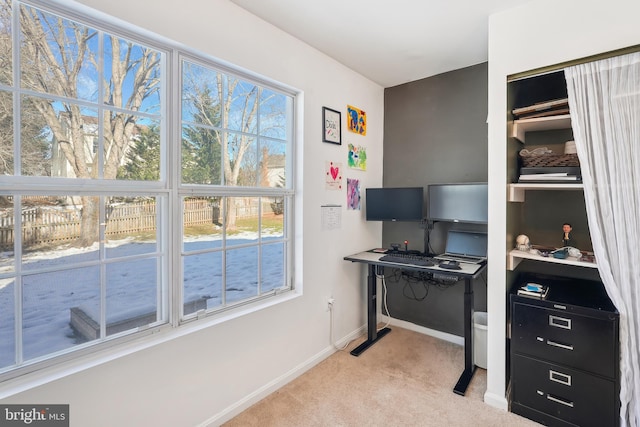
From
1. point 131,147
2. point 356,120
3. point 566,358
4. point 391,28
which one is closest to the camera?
point 131,147

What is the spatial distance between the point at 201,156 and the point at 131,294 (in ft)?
2.91

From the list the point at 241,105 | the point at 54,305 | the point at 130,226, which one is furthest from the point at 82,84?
the point at 54,305

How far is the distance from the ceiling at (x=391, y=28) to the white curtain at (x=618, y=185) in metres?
0.74

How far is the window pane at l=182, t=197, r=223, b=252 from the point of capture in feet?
6.16

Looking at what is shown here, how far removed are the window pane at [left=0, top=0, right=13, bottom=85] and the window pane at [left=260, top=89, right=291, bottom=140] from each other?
1.31 metres

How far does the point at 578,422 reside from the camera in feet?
5.96

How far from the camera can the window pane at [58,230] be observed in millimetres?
1358

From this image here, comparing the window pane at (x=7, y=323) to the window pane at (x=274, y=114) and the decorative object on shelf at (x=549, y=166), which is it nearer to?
the window pane at (x=274, y=114)

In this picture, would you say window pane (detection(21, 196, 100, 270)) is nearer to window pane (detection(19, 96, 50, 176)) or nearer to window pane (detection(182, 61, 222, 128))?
window pane (detection(19, 96, 50, 176))

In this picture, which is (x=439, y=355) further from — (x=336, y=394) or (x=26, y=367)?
(x=26, y=367)

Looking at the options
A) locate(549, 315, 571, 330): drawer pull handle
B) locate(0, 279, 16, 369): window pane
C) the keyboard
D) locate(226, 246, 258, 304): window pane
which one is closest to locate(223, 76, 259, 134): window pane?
locate(226, 246, 258, 304): window pane

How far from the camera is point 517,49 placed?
2.01 meters

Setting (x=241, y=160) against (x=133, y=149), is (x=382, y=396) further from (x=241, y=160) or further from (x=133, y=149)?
(x=133, y=149)

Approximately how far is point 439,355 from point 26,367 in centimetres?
282
